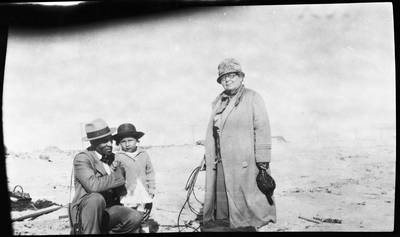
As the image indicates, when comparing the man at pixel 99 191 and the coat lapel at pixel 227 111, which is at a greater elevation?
the coat lapel at pixel 227 111

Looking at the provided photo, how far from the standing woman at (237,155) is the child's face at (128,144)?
0.70 meters

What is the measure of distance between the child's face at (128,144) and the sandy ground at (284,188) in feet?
0.64

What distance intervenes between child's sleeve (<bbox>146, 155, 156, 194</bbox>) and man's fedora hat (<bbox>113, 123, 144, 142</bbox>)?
257 mm

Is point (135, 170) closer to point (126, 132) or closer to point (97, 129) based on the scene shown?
point (126, 132)

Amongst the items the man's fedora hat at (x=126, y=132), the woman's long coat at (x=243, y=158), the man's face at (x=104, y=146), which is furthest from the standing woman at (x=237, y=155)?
the man's face at (x=104, y=146)

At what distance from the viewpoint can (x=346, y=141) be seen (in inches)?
162

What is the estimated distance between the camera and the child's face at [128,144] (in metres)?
4.12

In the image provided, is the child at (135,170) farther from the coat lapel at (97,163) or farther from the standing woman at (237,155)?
the standing woman at (237,155)

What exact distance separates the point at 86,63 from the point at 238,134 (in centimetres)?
160

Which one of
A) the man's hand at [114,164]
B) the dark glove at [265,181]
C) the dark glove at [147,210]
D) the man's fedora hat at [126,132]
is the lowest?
the dark glove at [147,210]

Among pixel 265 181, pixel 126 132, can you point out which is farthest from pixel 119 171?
pixel 265 181

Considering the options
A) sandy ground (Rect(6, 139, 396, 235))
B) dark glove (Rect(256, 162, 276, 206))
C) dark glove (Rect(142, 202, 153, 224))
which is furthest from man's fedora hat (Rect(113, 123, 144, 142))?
dark glove (Rect(256, 162, 276, 206))

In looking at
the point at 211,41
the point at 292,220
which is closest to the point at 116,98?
the point at 211,41

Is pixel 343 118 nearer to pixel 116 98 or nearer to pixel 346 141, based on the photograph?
pixel 346 141
